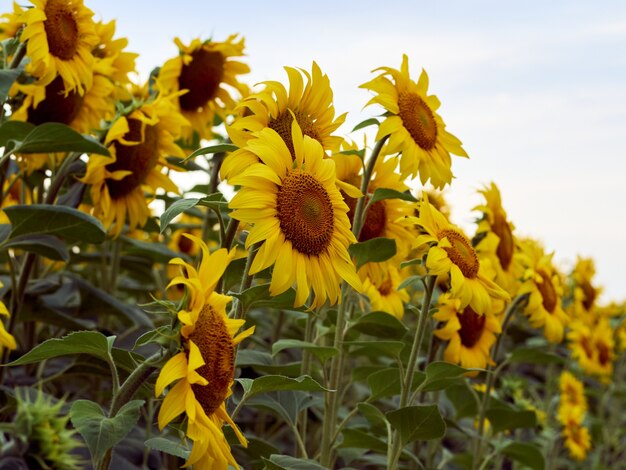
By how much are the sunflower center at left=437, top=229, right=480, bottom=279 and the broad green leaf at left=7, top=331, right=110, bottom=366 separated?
2.39 feet

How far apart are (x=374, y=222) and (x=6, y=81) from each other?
34.4 inches

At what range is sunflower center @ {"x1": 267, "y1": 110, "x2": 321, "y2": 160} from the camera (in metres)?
1.59

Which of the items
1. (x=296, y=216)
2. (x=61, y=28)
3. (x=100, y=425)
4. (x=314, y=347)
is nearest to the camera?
(x=100, y=425)

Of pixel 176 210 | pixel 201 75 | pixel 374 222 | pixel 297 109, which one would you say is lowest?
pixel 176 210

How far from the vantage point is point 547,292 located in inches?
97.3

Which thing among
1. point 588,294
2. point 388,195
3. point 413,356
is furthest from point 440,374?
point 588,294

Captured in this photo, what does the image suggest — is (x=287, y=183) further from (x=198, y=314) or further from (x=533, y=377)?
(x=533, y=377)

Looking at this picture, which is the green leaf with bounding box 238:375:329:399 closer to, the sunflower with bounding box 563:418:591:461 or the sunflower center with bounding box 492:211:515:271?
the sunflower center with bounding box 492:211:515:271

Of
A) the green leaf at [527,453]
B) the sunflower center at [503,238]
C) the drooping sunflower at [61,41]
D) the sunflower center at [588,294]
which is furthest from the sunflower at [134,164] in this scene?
the sunflower center at [588,294]

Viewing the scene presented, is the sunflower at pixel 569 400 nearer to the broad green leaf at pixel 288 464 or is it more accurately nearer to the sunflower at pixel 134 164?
the sunflower at pixel 134 164

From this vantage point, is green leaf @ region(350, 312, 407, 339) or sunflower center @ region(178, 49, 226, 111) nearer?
green leaf @ region(350, 312, 407, 339)

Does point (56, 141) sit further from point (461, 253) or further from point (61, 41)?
point (461, 253)

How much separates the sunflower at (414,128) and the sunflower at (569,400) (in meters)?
2.61

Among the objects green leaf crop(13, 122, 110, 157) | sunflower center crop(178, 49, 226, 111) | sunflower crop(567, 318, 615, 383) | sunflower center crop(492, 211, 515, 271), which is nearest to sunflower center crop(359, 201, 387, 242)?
sunflower center crop(492, 211, 515, 271)
